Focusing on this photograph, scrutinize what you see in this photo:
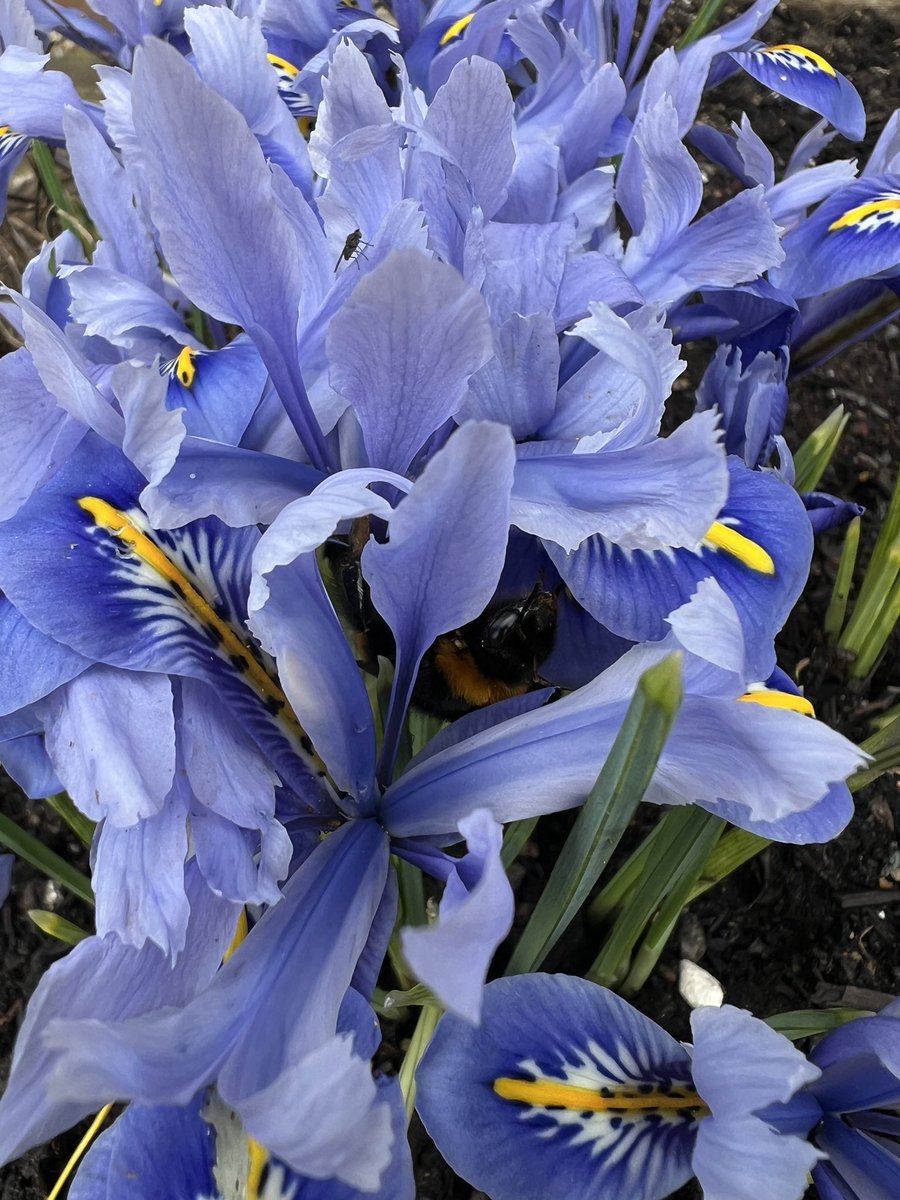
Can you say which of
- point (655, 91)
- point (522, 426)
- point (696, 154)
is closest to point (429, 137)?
point (522, 426)

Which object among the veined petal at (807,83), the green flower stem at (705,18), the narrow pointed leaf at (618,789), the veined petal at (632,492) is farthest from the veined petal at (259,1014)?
the green flower stem at (705,18)

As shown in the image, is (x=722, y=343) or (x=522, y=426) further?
(x=722, y=343)

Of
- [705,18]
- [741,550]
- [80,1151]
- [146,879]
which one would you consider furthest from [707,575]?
[705,18]

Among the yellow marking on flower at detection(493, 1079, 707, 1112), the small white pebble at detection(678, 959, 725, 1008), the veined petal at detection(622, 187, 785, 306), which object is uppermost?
the veined petal at detection(622, 187, 785, 306)

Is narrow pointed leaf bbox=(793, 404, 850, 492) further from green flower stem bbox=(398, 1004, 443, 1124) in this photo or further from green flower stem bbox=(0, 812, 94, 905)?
green flower stem bbox=(0, 812, 94, 905)

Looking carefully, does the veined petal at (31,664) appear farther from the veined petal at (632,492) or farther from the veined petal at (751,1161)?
the veined petal at (751,1161)

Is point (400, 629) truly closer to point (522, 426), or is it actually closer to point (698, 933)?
point (522, 426)

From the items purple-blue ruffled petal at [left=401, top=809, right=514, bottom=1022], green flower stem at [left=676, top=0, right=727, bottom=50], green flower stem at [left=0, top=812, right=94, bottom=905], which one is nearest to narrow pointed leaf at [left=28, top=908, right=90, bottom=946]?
green flower stem at [left=0, top=812, right=94, bottom=905]
